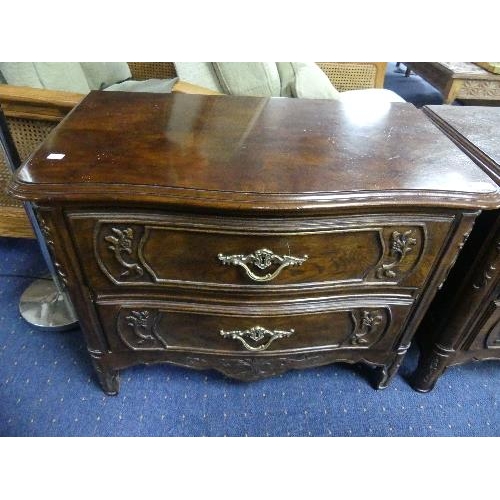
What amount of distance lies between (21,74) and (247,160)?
29.0 inches

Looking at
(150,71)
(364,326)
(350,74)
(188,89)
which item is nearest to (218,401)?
(364,326)

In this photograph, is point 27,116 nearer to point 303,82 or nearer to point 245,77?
point 245,77

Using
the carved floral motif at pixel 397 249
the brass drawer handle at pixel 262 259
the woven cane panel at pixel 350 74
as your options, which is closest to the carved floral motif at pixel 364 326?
the carved floral motif at pixel 397 249

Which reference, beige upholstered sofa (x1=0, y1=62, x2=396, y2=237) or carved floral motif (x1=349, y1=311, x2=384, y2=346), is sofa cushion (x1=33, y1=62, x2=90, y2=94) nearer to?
beige upholstered sofa (x1=0, y1=62, x2=396, y2=237)

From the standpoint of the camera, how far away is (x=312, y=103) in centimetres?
82

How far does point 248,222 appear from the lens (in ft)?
1.84

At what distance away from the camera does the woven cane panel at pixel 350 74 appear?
2.06 metres

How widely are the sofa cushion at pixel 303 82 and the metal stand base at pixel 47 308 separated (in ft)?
3.21

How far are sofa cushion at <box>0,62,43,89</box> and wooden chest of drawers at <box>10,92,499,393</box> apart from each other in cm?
30

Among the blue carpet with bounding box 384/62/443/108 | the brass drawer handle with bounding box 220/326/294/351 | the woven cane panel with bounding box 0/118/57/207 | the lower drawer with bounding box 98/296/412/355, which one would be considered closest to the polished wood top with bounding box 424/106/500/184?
the lower drawer with bounding box 98/296/412/355

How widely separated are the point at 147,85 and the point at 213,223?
69cm

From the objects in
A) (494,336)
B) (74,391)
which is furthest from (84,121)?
(494,336)

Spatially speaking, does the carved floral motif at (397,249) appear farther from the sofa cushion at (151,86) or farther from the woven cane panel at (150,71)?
the woven cane panel at (150,71)
